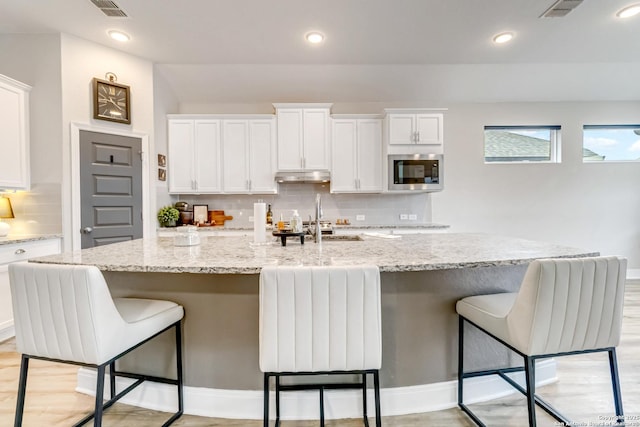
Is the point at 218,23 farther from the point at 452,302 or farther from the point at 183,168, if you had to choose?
the point at 452,302

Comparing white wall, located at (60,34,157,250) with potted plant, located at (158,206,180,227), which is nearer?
white wall, located at (60,34,157,250)

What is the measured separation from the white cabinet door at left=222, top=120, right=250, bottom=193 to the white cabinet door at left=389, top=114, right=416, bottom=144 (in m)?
1.99

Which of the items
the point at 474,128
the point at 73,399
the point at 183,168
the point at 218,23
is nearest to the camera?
the point at 73,399

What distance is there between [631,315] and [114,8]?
5.97 m

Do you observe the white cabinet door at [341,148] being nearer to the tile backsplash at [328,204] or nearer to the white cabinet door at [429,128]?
the tile backsplash at [328,204]

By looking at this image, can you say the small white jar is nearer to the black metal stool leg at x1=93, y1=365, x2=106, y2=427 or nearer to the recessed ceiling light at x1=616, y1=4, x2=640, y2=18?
the black metal stool leg at x1=93, y1=365, x2=106, y2=427

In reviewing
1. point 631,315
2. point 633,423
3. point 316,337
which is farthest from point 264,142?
point 631,315

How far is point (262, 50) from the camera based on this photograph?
11.8ft

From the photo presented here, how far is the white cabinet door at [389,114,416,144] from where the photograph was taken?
4.14 m

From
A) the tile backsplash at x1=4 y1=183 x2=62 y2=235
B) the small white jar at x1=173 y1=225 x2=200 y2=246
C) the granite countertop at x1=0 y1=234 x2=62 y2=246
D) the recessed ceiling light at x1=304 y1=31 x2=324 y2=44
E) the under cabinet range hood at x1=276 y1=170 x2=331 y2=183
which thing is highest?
the recessed ceiling light at x1=304 y1=31 x2=324 y2=44

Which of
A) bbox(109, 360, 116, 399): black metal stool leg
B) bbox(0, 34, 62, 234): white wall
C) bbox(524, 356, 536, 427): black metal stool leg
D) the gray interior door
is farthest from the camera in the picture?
the gray interior door

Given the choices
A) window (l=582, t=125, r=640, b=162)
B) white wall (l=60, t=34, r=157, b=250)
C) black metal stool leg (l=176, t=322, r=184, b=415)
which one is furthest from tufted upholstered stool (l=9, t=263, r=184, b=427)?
window (l=582, t=125, r=640, b=162)

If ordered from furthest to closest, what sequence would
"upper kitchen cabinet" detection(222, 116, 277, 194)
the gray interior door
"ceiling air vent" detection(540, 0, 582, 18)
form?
1. "upper kitchen cabinet" detection(222, 116, 277, 194)
2. the gray interior door
3. "ceiling air vent" detection(540, 0, 582, 18)

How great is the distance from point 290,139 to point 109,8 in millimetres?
2260
